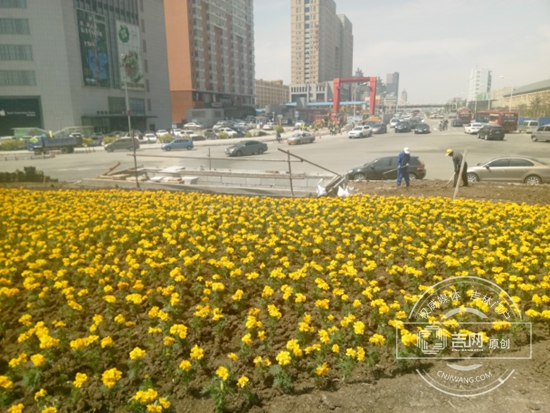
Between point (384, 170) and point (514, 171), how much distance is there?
5.14 m

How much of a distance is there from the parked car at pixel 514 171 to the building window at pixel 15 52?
16.0 meters

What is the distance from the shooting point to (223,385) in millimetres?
3391

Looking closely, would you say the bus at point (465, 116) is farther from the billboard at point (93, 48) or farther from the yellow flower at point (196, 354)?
the yellow flower at point (196, 354)

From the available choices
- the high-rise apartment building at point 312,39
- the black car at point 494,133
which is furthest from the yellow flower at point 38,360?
the high-rise apartment building at point 312,39

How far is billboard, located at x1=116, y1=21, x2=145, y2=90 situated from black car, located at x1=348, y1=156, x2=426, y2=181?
153ft

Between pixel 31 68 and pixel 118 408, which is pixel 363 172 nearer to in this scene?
pixel 31 68

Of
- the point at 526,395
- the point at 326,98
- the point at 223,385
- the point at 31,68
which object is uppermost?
the point at 326,98

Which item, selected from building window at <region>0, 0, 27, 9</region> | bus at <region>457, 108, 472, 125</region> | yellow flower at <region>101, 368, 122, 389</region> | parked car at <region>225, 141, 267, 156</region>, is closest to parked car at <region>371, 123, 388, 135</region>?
bus at <region>457, 108, 472, 125</region>

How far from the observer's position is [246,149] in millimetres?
31422

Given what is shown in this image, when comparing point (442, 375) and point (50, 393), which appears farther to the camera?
point (442, 375)

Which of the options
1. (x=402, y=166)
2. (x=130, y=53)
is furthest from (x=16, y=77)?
(x=130, y=53)

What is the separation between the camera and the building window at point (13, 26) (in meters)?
4.52

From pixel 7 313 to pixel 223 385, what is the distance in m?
3.13

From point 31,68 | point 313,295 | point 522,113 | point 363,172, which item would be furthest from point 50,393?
point 522,113
